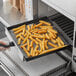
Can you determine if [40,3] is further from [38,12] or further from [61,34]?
[61,34]

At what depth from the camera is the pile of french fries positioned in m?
1.59

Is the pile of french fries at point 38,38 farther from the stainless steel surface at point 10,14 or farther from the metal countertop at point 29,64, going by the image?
the stainless steel surface at point 10,14

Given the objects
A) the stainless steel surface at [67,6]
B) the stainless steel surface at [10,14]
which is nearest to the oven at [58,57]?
the stainless steel surface at [67,6]

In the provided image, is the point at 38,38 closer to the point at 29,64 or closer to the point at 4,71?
the point at 29,64

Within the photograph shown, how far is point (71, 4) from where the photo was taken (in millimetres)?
1428

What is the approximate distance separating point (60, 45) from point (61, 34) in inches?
5.0

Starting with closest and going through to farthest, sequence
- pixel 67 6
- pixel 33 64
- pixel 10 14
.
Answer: pixel 67 6 → pixel 33 64 → pixel 10 14

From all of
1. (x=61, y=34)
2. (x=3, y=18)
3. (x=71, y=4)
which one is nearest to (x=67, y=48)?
(x=61, y=34)

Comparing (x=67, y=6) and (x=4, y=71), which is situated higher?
(x=67, y=6)

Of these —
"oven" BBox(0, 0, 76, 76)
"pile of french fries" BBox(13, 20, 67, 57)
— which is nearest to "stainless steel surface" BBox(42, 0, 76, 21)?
"oven" BBox(0, 0, 76, 76)

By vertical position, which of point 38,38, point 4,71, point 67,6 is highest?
point 67,6

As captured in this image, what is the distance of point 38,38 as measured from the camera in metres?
1.70

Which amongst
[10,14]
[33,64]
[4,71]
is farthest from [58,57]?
[10,14]

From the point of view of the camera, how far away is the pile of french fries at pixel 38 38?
1586mm
